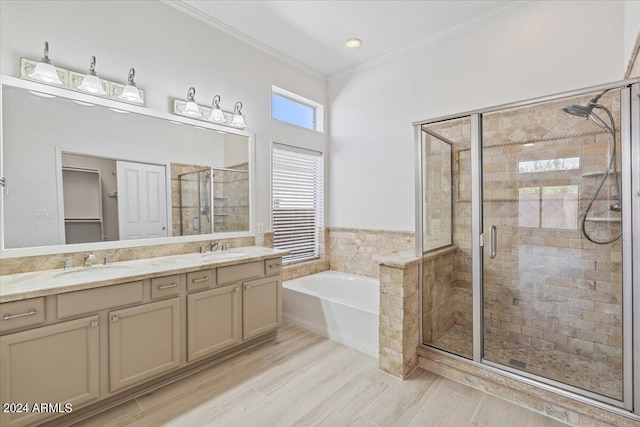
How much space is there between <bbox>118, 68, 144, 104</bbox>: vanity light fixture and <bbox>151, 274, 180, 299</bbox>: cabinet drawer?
4.92 ft

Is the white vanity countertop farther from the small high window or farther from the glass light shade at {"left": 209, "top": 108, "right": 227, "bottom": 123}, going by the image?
the small high window

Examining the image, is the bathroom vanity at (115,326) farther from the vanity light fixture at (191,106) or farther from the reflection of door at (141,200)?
the vanity light fixture at (191,106)

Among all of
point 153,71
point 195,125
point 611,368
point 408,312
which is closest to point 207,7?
point 153,71

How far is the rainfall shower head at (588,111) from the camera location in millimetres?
2059

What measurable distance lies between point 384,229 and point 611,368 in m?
2.23

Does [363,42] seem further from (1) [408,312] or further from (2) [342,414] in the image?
(2) [342,414]

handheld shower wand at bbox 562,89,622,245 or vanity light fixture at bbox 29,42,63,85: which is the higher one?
vanity light fixture at bbox 29,42,63,85

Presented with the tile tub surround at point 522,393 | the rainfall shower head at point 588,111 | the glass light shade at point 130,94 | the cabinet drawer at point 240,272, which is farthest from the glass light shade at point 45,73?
the rainfall shower head at point 588,111

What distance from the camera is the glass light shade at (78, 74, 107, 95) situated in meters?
2.14

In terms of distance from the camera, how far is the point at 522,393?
1947 mm

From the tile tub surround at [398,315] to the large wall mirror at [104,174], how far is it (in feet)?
5.90

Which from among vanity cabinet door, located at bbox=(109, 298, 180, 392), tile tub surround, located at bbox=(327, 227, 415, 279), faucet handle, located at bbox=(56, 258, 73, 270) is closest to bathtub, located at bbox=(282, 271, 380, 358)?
tile tub surround, located at bbox=(327, 227, 415, 279)

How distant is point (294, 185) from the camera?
12.7 feet

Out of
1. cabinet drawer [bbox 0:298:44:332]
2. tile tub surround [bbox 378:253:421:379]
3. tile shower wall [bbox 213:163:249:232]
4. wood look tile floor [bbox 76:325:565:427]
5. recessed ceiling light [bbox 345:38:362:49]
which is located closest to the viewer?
cabinet drawer [bbox 0:298:44:332]
